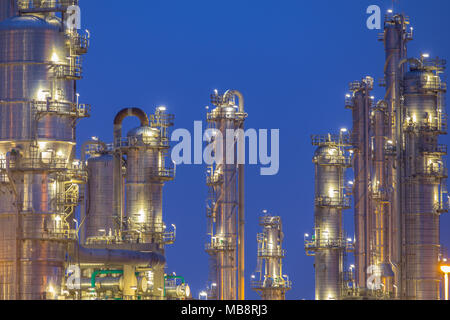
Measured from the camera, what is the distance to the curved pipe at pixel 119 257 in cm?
5091

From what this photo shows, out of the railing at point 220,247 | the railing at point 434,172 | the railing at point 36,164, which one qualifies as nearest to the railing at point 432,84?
the railing at point 434,172

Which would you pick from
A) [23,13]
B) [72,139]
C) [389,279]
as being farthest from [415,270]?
[23,13]

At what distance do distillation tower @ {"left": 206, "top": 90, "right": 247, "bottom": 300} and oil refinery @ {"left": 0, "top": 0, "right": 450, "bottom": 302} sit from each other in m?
0.09

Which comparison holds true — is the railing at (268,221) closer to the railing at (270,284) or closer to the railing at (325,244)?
the railing at (270,284)

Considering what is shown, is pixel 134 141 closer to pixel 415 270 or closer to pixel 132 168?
pixel 132 168

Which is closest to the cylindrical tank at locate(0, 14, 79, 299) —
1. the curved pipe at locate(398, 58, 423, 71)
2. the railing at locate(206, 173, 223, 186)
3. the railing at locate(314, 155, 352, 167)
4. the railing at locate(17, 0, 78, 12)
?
the railing at locate(17, 0, 78, 12)

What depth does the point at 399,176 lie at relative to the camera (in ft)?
200

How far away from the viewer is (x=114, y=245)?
57438mm

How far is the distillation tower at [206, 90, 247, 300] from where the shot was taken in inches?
2635

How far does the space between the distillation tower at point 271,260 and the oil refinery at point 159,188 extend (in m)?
0.15

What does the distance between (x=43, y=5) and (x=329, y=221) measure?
72.8ft

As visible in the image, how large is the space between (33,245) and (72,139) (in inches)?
215

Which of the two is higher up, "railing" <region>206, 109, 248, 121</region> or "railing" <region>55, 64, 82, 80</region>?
"railing" <region>206, 109, 248, 121</region>

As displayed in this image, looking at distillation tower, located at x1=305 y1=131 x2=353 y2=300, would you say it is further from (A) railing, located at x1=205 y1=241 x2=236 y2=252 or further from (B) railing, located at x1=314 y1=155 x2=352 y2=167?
(A) railing, located at x1=205 y1=241 x2=236 y2=252
